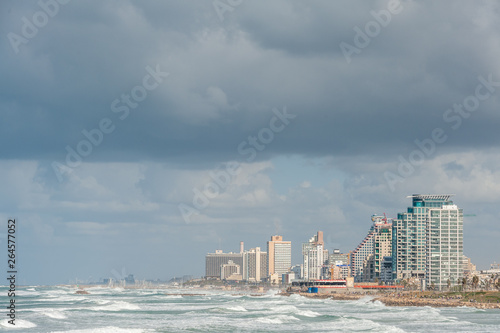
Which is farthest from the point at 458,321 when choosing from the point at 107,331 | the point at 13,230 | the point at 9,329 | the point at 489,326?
the point at 13,230

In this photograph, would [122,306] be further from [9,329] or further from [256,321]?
[9,329]

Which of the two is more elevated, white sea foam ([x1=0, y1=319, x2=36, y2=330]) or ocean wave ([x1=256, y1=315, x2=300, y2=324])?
white sea foam ([x1=0, y1=319, x2=36, y2=330])

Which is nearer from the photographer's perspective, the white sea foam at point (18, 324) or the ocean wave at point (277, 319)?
the white sea foam at point (18, 324)

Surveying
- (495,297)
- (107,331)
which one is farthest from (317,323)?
(495,297)

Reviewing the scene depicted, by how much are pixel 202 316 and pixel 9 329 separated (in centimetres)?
3425

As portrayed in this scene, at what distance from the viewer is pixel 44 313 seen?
108 meters

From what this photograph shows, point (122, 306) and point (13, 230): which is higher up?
point (13, 230)

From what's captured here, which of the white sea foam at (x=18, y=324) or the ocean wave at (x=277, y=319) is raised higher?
the white sea foam at (x=18, y=324)

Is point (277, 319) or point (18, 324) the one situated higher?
point (18, 324)

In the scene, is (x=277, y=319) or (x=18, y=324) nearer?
(x=18, y=324)

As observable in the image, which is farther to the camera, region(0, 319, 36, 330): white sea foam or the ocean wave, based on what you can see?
the ocean wave

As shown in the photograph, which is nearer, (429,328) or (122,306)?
(429,328)

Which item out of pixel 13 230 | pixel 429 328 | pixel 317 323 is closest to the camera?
pixel 13 230

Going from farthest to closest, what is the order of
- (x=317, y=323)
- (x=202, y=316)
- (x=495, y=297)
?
(x=495, y=297)
(x=202, y=316)
(x=317, y=323)
